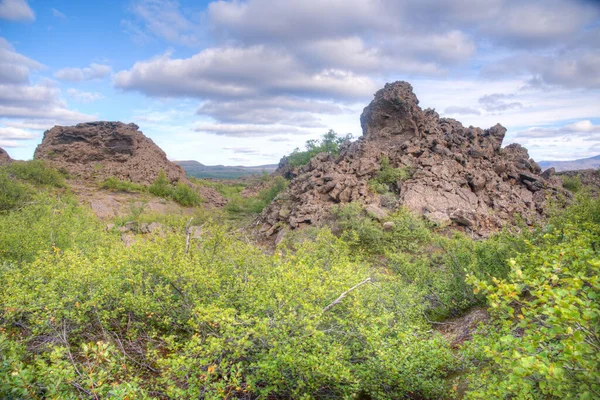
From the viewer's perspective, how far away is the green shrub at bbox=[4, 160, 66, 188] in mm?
34291

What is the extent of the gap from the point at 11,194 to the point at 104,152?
71.5 feet

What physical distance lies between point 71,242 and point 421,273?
1239cm

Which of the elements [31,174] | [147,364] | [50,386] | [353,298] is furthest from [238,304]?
[31,174]

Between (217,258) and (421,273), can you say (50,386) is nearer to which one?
(217,258)

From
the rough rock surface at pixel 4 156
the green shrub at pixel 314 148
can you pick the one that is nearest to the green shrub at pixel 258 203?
the green shrub at pixel 314 148

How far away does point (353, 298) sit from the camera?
602 centimetres

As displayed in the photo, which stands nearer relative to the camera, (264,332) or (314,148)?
(264,332)

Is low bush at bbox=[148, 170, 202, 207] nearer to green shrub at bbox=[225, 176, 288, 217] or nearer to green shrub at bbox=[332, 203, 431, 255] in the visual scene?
green shrub at bbox=[225, 176, 288, 217]

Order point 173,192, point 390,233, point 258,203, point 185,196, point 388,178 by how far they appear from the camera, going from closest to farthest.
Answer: point 390,233 < point 388,178 < point 258,203 < point 173,192 < point 185,196

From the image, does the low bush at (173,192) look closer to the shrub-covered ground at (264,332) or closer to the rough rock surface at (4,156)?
the rough rock surface at (4,156)

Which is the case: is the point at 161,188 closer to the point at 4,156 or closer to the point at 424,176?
the point at 4,156

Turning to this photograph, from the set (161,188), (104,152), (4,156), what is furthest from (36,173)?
(4,156)

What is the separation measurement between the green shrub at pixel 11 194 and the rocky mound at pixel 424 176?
59.7ft

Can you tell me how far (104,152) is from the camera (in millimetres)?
46312
